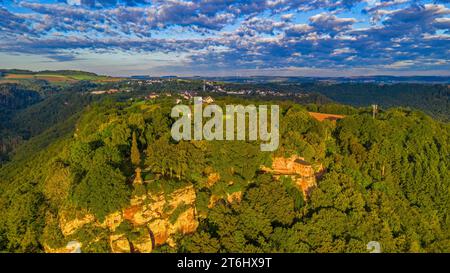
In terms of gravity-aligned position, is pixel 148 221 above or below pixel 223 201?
below

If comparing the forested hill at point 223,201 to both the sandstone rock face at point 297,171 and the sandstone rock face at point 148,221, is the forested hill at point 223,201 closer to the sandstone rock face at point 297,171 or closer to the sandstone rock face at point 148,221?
the sandstone rock face at point 148,221

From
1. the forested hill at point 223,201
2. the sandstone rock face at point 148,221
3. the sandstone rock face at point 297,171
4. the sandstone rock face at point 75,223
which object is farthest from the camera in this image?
the sandstone rock face at point 297,171

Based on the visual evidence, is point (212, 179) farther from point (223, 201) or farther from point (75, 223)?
point (75, 223)

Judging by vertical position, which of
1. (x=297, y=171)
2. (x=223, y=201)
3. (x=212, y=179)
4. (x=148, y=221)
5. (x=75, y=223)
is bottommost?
(x=148, y=221)

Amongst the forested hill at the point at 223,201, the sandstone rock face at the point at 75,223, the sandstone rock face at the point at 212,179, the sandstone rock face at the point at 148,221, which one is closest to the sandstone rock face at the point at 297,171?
the forested hill at the point at 223,201

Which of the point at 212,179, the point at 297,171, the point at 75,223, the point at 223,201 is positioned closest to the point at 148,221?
the point at 75,223

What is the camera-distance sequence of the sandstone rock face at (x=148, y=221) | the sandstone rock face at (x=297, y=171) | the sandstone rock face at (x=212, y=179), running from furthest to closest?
1. the sandstone rock face at (x=297, y=171)
2. the sandstone rock face at (x=212, y=179)
3. the sandstone rock face at (x=148, y=221)
